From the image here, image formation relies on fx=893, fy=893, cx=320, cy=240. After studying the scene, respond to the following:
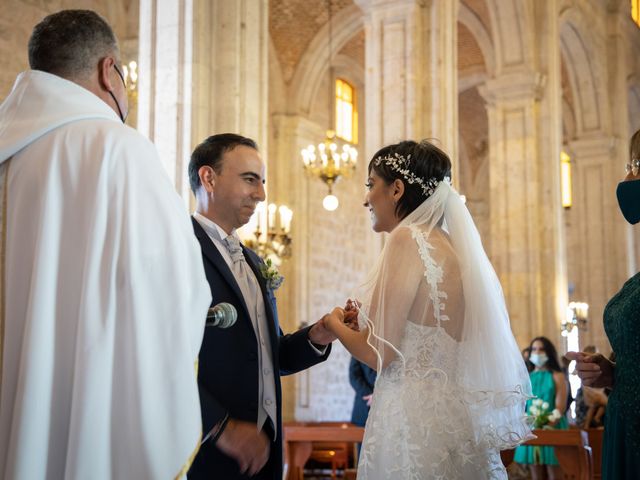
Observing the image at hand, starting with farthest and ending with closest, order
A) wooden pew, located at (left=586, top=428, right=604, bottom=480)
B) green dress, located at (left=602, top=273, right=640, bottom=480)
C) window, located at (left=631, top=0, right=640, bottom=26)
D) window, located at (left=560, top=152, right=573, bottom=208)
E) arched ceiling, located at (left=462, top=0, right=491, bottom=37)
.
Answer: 1. window, located at (left=560, top=152, right=573, bottom=208)
2. arched ceiling, located at (left=462, top=0, right=491, bottom=37)
3. window, located at (left=631, top=0, right=640, bottom=26)
4. wooden pew, located at (left=586, top=428, right=604, bottom=480)
5. green dress, located at (left=602, top=273, right=640, bottom=480)

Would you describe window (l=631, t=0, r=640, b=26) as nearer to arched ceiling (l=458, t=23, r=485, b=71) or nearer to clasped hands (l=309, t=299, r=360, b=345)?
arched ceiling (l=458, t=23, r=485, b=71)

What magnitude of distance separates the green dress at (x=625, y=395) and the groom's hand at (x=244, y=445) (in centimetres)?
122

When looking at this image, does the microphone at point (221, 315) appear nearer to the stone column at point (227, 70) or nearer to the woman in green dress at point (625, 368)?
the woman in green dress at point (625, 368)

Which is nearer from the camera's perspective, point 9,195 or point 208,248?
point 9,195

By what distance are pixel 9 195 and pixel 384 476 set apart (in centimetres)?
186

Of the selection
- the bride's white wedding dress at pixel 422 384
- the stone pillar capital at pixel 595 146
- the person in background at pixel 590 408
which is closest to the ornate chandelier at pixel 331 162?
the person in background at pixel 590 408

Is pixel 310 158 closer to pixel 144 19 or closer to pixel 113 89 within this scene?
pixel 144 19

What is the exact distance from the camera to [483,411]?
3482 mm

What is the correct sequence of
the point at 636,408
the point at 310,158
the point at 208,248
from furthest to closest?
1. the point at 310,158
2. the point at 208,248
3. the point at 636,408

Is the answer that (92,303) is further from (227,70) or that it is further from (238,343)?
(227,70)

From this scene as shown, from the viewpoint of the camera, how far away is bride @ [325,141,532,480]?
→ 11.1 ft

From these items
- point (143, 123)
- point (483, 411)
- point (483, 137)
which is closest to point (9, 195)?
point (483, 411)

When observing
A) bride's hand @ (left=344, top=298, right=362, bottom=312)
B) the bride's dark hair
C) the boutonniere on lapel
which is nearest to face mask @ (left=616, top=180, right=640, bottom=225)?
the bride's dark hair

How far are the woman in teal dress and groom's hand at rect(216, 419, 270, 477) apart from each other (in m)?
7.90
